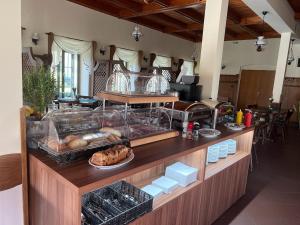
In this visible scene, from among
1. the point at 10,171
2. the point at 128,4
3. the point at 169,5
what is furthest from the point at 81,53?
the point at 10,171

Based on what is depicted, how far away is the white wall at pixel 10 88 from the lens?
44.9 inches

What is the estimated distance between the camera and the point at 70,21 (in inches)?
225

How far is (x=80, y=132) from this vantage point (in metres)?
1.50

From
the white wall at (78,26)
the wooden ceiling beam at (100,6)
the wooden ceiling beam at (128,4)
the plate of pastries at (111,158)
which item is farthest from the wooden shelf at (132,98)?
the wooden ceiling beam at (100,6)

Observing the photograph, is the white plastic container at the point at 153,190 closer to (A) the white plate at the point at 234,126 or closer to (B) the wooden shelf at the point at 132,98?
(B) the wooden shelf at the point at 132,98

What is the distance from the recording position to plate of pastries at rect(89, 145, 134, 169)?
1173 mm

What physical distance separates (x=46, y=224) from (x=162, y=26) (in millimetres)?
7596

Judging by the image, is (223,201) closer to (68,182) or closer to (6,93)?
(68,182)

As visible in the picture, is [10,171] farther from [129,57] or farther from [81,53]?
[129,57]

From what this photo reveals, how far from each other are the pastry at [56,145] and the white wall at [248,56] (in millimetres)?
8433

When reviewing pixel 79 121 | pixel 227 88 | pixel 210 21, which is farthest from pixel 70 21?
pixel 227 88

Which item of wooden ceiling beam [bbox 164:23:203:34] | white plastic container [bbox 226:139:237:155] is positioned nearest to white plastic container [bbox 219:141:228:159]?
white plastic container [bbox 226:139:237:155]

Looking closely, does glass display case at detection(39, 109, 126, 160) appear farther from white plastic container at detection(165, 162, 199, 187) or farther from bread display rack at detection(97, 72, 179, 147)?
white plastic container at detection(165, 162, 199, 187)

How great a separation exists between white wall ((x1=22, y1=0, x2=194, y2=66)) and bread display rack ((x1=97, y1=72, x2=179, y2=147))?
4206mm
